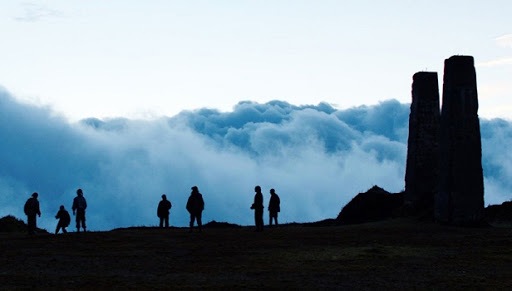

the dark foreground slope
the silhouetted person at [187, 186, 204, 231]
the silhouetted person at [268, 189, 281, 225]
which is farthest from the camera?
the silhouetted person at [268, 189, 281, 225]

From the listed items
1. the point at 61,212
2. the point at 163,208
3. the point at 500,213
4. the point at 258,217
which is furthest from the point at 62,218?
the point at 500,213

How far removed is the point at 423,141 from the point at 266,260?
54.8 feet

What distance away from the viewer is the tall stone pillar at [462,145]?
2885 cm

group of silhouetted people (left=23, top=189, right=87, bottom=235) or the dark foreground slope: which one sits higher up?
group of silhouetted people (left=23, top=189, right=87, bottom=235)

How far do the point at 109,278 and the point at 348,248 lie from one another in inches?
319

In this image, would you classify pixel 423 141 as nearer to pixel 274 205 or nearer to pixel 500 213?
pixel 500 213

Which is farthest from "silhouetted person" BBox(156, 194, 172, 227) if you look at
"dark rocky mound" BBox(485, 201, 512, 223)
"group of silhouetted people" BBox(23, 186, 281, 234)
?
"dark rocky mound" BBox(485, 201, 512, 223)

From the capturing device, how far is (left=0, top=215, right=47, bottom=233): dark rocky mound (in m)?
36.0

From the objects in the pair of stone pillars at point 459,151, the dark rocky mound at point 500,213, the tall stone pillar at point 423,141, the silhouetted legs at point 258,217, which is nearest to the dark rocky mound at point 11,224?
the silhouetted legs at point 258,217

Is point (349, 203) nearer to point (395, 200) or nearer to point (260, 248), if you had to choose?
point (395, 200)

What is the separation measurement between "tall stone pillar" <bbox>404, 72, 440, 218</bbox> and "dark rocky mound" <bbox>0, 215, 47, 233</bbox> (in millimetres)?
18632

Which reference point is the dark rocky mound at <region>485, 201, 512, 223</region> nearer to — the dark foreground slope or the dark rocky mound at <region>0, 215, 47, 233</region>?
the dark foreground slope

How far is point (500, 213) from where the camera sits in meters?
35.5

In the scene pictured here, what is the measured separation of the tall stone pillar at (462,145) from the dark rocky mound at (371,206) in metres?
6.94
